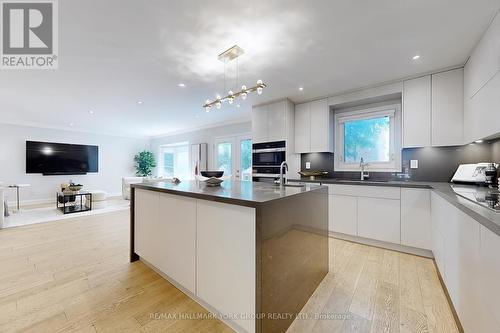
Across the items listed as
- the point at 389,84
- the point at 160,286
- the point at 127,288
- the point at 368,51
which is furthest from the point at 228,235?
the point at 389,84

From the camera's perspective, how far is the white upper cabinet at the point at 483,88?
1657mm

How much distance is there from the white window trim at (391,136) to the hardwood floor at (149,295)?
4.43ft

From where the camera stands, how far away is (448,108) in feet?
8.29

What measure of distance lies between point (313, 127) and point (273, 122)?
30.6 inches

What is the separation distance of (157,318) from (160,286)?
1.36 ft

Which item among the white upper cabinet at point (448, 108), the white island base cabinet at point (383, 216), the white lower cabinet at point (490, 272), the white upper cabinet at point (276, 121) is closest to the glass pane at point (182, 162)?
the white upper cabinet at point (276, 121)

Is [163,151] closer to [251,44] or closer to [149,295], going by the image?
[251,44]

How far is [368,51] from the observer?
2.21m

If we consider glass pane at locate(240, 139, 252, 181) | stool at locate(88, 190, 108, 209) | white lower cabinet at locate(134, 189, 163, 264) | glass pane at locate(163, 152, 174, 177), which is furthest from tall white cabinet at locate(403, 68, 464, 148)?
glass pane at locate(163, 152, 174, 177)

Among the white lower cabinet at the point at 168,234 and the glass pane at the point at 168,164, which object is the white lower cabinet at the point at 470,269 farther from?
the glass pane at the point at 168,164

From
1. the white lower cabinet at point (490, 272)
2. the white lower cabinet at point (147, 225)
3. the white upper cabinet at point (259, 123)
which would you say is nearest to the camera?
the white lower cabinet at point (490, 272)

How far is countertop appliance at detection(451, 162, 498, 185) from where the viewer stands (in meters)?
2.02

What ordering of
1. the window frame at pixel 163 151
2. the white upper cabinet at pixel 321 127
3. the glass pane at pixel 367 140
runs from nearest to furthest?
the glass pane at pixel 367 140
the white upper cabinet at pixel 321 127
the window frame at pixel 163 151

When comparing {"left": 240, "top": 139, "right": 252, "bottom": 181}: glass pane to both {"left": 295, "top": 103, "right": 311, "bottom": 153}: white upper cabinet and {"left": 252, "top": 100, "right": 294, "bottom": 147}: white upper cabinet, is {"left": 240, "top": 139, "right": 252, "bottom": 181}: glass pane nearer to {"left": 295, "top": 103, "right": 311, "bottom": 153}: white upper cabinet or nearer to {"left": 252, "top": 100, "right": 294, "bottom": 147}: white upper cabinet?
{"left": 252, "top": 100, "right": 294, "bottom": 147}: white upper cabinet
